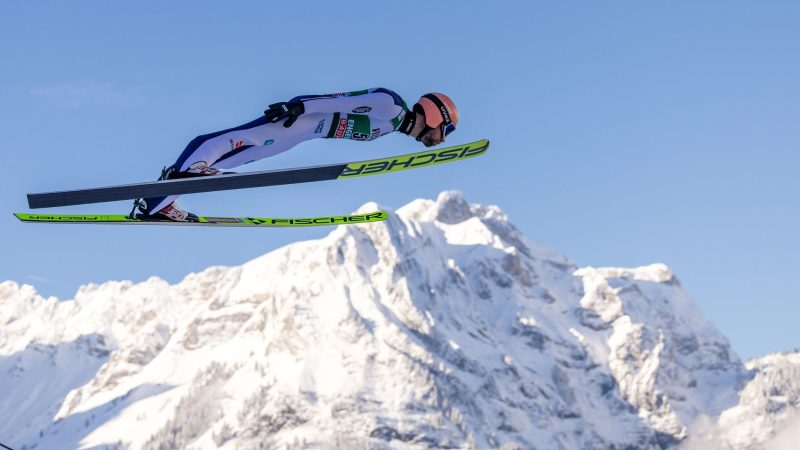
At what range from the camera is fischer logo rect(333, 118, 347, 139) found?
14.7 m

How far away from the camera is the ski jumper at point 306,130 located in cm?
1385

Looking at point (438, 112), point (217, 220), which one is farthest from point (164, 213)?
point (438, 112)

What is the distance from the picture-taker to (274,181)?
43.2 feet

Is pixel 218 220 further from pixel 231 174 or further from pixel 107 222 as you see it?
pixel 231 174

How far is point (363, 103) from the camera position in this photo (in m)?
14.6

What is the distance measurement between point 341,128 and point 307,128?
0.49 m

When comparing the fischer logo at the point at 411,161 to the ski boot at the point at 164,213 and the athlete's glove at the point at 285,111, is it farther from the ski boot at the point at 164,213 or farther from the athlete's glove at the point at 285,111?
the ski boot at the point at 164,213

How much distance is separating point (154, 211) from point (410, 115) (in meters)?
3.64

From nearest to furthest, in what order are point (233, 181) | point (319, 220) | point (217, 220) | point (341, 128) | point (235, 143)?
point (233, 181) < point (235, 143) < point (341, 128) < point (217, 220) < point (319, 220)

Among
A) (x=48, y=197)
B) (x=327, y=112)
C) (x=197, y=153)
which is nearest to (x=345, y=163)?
(x=327, y=112)

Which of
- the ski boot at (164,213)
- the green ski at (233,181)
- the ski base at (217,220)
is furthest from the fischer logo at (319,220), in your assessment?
the green ski at (233,181)

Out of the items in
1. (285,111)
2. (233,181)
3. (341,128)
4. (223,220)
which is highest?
(285,111)

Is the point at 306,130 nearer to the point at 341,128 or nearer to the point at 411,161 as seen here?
the point at 341,128

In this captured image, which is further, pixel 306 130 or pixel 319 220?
pixel 319 220
